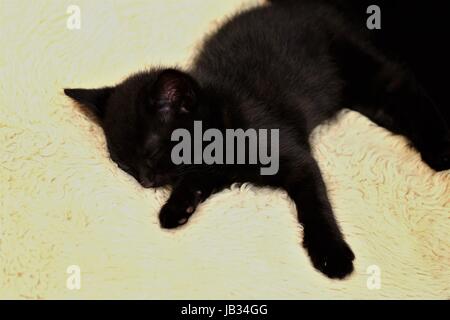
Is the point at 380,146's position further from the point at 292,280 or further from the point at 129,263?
the point at 129,263

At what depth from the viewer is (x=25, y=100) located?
163cm

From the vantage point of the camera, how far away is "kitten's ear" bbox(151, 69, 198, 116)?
1281 mm

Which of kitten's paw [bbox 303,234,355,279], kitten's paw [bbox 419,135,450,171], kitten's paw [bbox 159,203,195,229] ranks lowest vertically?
kitten's paw [bbox 303,234,355,279]

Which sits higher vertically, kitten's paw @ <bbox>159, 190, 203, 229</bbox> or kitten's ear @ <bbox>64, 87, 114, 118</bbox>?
kitten's ear @ <bbox>64, 87, 114, 118</bbox>

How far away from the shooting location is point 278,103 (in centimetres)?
156

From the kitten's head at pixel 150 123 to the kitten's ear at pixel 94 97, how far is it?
5 cm

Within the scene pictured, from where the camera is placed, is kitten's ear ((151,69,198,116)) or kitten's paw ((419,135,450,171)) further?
kitten's paw ((419,135,450,171))

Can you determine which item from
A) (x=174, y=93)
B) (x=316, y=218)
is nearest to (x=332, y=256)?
(x=316, y=218)

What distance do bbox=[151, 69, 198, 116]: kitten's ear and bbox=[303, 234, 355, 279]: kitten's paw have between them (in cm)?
42

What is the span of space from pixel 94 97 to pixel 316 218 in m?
0.61

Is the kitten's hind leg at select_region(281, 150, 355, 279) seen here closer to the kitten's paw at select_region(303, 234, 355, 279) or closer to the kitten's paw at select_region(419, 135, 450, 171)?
the kitten's paw at select_region(303, 234, 355, 279)

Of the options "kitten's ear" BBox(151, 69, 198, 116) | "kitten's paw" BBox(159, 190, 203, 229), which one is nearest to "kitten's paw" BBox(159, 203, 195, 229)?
"kitten's paw" BBox(159, 190, 203, 229)

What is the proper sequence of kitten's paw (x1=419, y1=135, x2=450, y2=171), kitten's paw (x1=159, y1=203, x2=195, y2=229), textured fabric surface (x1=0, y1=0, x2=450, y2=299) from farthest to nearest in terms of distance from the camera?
1. kitten's paw (x1=419, y1=135, x2=450, y2=171)
2. kitten's paw (x1=159, y1=203, x2=195, y2=229)
3. textured fabric surface (x1=0, y1=0, x2=450, y2=299)

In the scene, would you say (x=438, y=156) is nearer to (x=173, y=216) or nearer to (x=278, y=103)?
(x=278, y=103)
